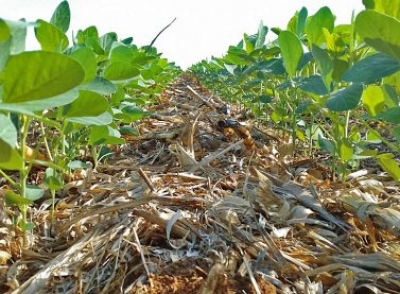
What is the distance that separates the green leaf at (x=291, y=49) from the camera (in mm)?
1267

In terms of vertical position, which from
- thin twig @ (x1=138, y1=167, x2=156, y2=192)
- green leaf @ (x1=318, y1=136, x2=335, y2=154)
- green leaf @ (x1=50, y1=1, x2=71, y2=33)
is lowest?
thin twig @ (x1=138, y1=167, x2=156, y2=192)

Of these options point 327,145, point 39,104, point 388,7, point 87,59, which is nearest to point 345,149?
point 327,145

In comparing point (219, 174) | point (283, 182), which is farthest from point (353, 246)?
point (219, 174)

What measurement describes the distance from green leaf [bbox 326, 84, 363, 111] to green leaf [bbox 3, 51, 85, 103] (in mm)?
566

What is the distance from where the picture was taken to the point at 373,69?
763 mm

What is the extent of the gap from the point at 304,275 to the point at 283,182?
42 centimetres

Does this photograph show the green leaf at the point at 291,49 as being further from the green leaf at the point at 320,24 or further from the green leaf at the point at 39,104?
Answer: the green leaf at the point at 39,104

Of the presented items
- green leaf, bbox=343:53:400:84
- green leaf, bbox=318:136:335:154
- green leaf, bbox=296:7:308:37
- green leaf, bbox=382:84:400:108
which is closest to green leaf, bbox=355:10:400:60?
green leaf, bbox=343:53:400:84

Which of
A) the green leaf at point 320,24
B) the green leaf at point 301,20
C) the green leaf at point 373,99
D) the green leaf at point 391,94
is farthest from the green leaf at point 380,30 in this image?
the green leaf at point 301,20

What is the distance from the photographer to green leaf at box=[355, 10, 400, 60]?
67 cm

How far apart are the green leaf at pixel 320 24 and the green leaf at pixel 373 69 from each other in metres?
0.66

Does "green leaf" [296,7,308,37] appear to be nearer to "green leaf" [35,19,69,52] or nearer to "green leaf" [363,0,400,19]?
"green leaf" [363,0,400,19]

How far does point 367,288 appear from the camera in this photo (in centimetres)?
79

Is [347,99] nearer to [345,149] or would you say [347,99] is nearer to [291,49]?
[345,149]
